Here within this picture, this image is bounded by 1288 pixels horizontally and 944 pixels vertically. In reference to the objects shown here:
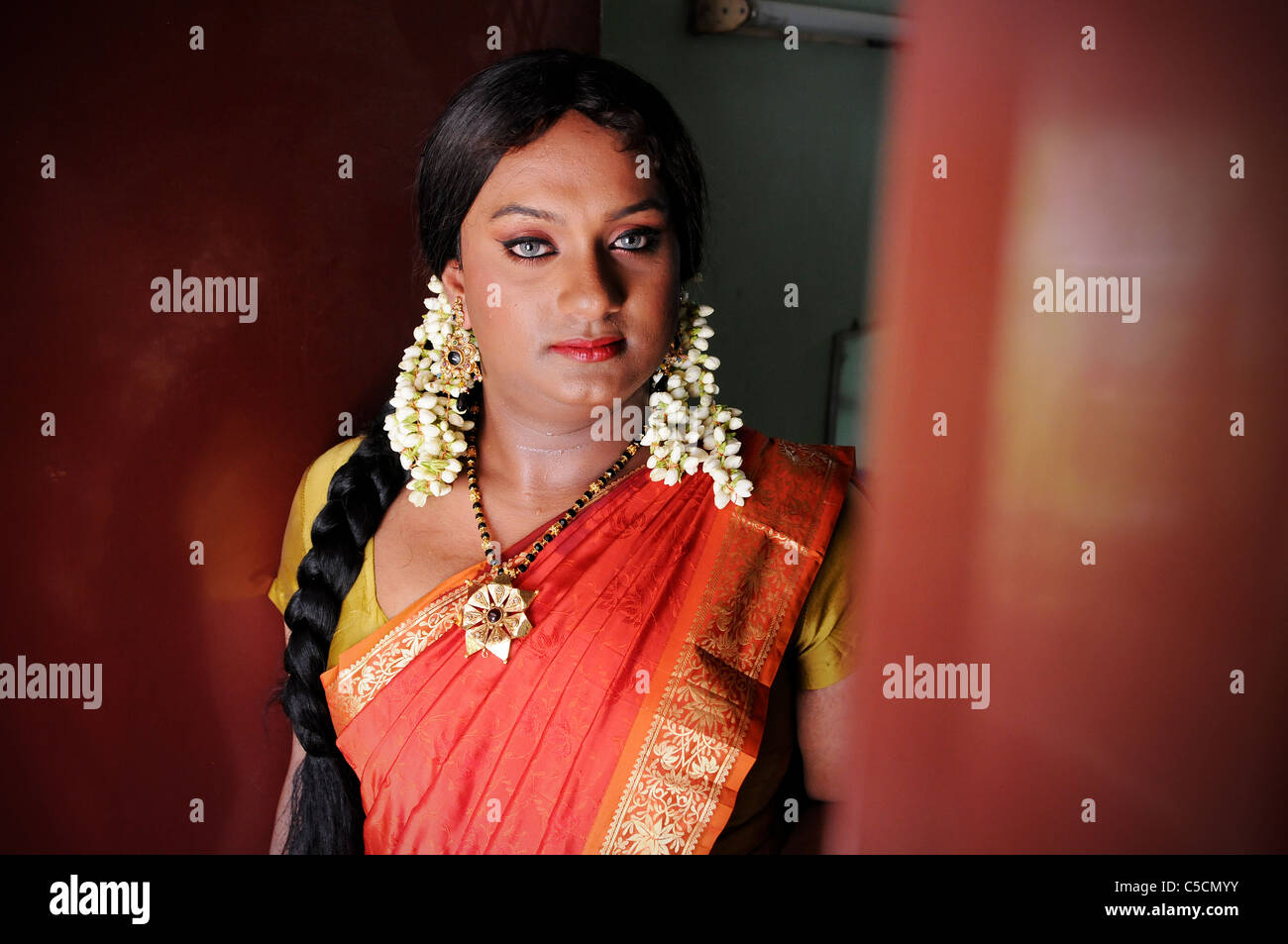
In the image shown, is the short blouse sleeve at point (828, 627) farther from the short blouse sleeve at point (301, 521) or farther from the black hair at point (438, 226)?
the short blouse sleeve at point (301, 521)

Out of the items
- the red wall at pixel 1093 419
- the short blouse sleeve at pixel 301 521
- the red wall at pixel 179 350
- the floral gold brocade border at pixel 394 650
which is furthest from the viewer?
the short blouse sleeve at pixel 301 521

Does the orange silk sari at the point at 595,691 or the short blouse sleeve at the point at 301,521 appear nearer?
the orange silk sari at the point at 595,691

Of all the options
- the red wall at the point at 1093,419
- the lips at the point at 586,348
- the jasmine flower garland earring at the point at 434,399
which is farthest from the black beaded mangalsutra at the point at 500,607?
the red wall at the point at 1093,419

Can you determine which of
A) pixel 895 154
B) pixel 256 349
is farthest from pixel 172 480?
pixel 895 154

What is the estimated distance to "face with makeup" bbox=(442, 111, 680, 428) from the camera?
988 mm

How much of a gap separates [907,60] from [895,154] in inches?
1.2

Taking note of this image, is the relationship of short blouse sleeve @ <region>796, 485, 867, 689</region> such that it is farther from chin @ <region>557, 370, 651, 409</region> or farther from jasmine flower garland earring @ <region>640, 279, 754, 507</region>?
chin @ <region>557, 370, 651, 409</region>

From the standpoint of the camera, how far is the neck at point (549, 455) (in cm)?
117

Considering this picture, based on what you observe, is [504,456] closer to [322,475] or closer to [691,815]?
[322,475]

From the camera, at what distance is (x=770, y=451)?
122 centimetres

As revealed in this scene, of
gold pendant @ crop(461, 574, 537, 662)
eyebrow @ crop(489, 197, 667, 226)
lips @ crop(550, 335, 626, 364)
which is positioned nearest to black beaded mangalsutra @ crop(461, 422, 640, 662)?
gold pendant @ crop(461, 574, 537, 662)

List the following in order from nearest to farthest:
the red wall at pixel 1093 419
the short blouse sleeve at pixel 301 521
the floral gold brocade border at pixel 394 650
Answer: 1. the red wall at pixel 1093 419
2. the floral gold brocade border at pixel 394 650
3. the short blouse sleeve at pixel 301 521

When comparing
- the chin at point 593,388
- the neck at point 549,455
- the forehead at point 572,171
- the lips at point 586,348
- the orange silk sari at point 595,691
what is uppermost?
the forehead at point 572,171

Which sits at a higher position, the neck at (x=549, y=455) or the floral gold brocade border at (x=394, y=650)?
the neck at (x=549, y=455)
